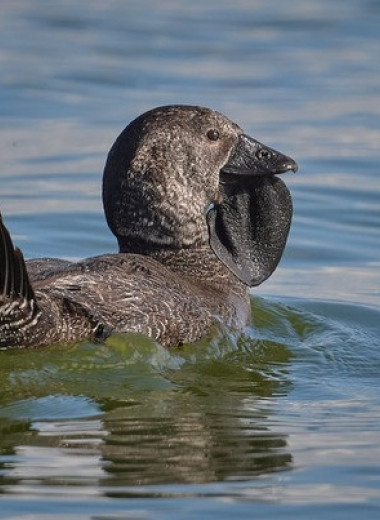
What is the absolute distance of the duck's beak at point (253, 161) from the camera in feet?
34.1

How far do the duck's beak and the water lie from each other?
0.93 m

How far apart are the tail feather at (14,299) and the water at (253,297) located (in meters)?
0.13

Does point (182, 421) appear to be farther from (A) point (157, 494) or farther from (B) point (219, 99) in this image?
(B) point (219, 99)

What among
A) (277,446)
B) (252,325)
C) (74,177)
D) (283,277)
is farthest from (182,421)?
(74,177)

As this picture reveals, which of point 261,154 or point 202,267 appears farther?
point 261,154

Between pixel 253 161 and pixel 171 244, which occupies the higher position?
pixel 253 161

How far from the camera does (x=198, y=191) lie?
33.4ft

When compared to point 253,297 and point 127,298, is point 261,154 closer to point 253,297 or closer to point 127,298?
point 253,297

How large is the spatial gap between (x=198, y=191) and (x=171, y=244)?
35 centimetres

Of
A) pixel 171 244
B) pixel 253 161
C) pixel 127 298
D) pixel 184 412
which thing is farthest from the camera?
pixel 253 161

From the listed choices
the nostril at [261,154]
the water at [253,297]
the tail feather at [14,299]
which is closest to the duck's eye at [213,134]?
the nostril at [261,154]

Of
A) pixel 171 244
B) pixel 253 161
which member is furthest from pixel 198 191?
pixel 253 161

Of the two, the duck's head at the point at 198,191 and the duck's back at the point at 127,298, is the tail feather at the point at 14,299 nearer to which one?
the duck's back at the point at 127,298

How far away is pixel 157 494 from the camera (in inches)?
274
